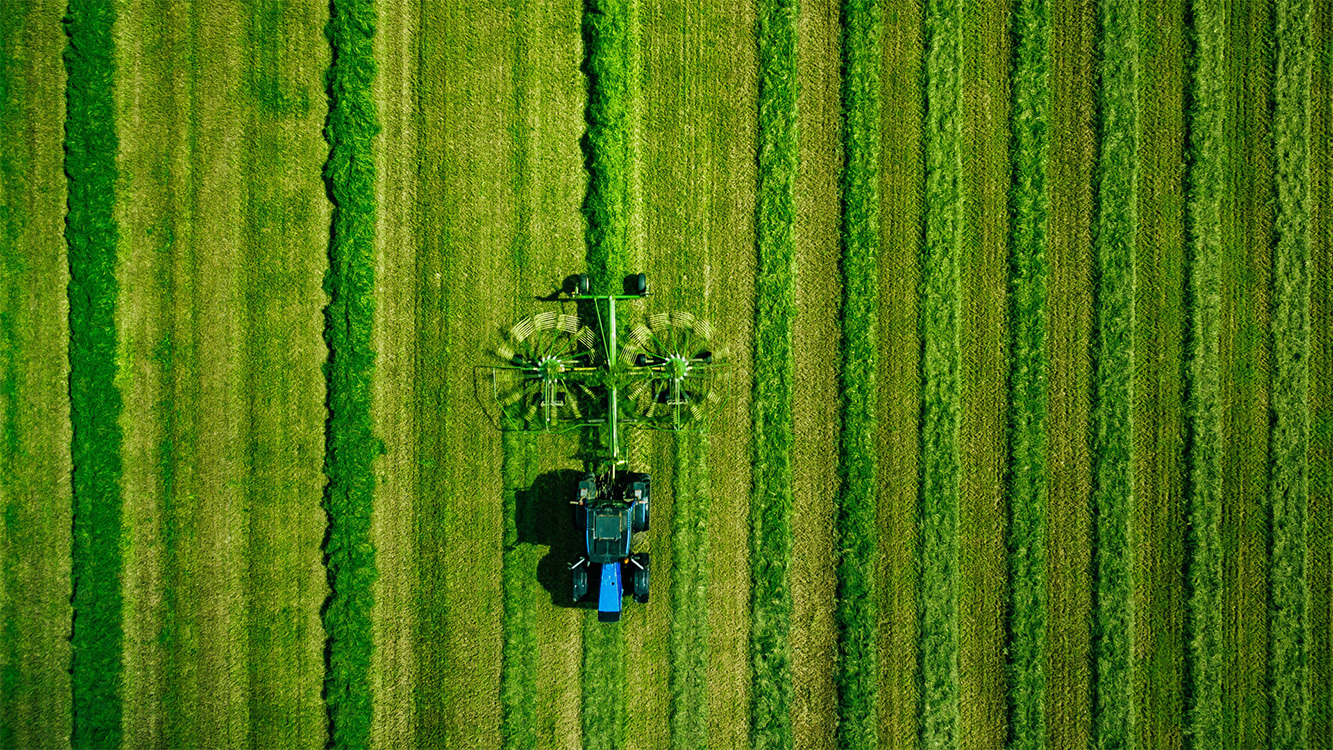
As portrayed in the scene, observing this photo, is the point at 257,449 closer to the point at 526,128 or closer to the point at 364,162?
the point at 364,162

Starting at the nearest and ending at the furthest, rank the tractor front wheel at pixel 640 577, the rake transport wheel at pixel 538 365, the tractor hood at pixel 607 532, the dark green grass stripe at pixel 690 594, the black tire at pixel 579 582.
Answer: the tractor hood at pixel 607 532, the black tire at pixel 579 582, the tractor front wheel at pixel 640 577, the rake transport wheel at pixel 538 365, the dark green grass stripe at pixel 690 594

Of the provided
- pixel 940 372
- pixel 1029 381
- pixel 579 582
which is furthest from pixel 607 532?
pixel 1029 381

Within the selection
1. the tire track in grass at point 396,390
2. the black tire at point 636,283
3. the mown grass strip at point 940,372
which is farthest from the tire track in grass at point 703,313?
the tire track in grass at point 396,390

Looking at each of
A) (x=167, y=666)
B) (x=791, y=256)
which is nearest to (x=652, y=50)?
(x=791, y=256)

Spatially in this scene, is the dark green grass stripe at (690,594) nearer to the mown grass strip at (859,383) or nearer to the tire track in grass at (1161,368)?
the mown grass strip at (859,383)

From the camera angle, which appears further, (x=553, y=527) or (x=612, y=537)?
(x=553, y=527)

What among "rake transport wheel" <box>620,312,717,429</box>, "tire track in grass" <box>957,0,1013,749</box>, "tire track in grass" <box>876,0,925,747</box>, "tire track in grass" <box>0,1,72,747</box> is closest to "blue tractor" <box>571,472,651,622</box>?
"rake transport wheel" <box>620,312,717,429</box>

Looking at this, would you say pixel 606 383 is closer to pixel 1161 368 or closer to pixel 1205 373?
pixel 1161 368
